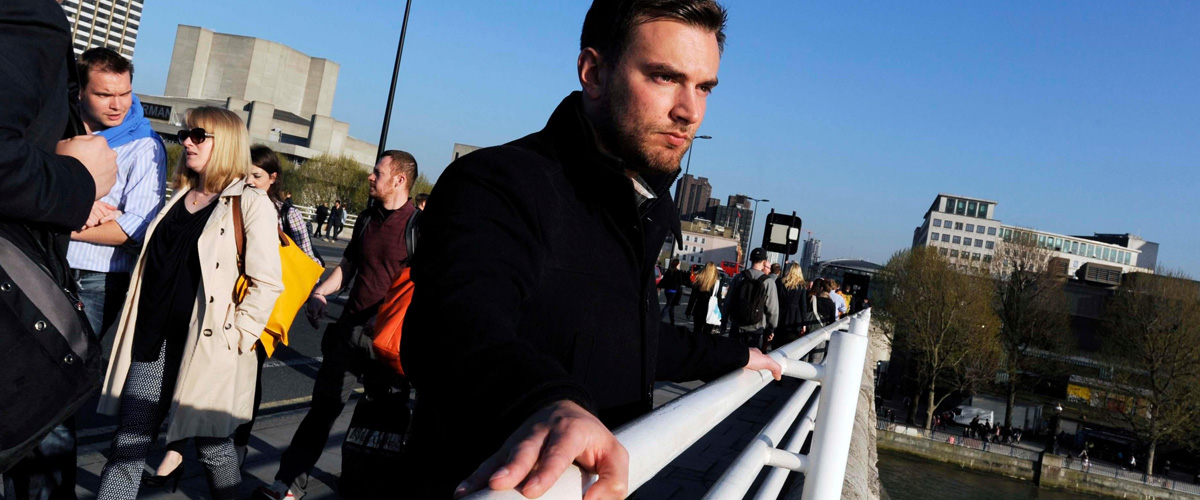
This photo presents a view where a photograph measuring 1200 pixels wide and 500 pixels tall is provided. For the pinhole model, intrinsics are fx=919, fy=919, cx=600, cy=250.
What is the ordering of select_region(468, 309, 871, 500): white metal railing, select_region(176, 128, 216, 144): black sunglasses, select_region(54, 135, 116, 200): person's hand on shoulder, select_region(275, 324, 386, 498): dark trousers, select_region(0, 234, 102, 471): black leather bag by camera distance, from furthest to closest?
1. select_region(275, 324, 386, 498): dark trousers
2. select_region(176, 128, 216, 144): black sunglasses
3. select_region(54, 135, 116, 200): person's hand on shoulder
4. select_region(0, 234, 102, 471): black leather bag
5. select_region(468, 309, 871, 500): white metal railing

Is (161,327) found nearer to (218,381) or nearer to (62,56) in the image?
(218,381)

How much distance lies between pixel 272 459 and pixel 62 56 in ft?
11.7

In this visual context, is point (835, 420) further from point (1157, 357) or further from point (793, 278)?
point (1157, 357)

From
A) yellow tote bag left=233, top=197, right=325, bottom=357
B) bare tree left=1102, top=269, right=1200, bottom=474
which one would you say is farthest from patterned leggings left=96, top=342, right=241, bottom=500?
bare tree left=1102, top=269, right=1200, bottom=474

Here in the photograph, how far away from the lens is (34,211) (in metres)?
1.72

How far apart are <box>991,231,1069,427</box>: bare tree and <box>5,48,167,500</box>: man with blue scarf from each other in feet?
235

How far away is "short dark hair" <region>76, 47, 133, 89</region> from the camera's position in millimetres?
3691

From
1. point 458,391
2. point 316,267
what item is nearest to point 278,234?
point 316,267

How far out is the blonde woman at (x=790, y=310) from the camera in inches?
515

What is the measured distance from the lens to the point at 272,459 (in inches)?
194

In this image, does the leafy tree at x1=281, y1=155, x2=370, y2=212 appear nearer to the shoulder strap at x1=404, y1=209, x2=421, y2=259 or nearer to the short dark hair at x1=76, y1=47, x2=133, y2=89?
the shoulder strap at x1=404, y1=209, x2=421, y2=259

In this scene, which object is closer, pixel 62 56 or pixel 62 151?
pixel 62 56

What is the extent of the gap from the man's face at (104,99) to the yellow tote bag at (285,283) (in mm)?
599

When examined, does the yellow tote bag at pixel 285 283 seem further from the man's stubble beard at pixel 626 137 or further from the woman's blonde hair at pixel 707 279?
the woman's blonde hair at pixel 707 279
